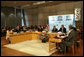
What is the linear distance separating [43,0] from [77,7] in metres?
3.06

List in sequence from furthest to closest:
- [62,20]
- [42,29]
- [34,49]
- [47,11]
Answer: [47,11], [62,20], [42,29], [34,49]

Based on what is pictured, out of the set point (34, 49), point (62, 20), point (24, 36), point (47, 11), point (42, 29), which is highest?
point (47, 11)

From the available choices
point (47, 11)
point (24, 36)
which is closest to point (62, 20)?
point (47, 11)

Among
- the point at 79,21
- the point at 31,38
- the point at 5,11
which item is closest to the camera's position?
the point at 31,38

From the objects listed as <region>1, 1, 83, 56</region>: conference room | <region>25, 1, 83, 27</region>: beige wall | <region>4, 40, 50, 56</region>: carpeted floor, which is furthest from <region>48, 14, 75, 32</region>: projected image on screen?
<region>4, 40, 50, 56</region>: carpeted floor

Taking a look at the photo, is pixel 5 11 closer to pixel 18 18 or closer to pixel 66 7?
pixel 18 18

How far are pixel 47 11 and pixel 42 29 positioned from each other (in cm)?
322

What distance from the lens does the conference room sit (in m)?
3.97

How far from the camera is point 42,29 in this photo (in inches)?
298

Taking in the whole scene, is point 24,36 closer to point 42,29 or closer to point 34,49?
point 42,29

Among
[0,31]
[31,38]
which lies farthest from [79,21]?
Answer: [0,31]

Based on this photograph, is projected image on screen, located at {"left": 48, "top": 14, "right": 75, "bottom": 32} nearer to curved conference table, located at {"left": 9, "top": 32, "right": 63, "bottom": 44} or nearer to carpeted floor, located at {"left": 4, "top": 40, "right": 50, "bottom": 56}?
curved conference table, located at {"left": 9, "top": 32, "right": 63, "bottom": 44}

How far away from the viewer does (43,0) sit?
7836mm

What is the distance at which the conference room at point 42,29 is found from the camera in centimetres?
397
